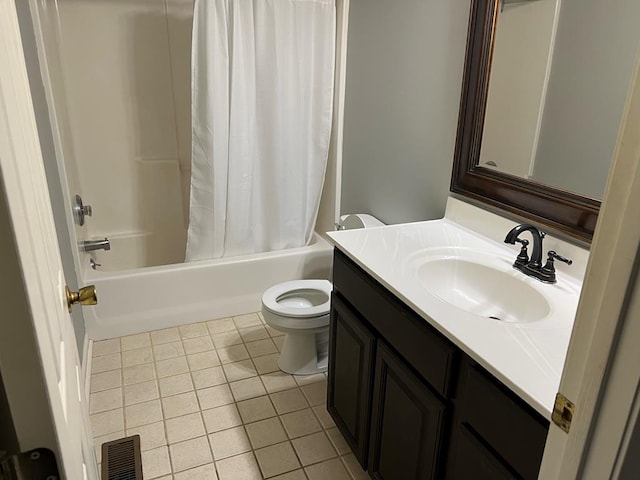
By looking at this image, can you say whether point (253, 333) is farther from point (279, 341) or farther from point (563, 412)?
point (563, 412)

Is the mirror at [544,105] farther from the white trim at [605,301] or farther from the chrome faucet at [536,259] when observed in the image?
the white trim at [605,301]

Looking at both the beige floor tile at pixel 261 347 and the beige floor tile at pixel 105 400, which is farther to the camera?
the beige floor tile at pixel 261 347

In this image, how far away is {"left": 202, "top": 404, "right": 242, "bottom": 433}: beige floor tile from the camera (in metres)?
1.98

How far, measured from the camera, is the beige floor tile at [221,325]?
8.80 feet

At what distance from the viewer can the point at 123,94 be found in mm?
2980

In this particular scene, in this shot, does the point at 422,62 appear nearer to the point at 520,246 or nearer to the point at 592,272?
the point at 520,246

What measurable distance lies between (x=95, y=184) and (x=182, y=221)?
61 cm

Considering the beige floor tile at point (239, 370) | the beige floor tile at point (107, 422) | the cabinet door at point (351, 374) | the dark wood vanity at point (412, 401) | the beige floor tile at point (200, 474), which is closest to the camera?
the dark wood vanity at point (412, 401)

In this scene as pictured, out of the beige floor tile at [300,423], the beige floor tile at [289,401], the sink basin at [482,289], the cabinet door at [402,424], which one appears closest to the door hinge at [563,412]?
the cabinet door at [402,424]

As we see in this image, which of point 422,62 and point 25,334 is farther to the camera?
point 422,62

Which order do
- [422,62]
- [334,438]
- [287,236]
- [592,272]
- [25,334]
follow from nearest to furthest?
[25,334] → [592,272] → [334,438] → [422,62] → [287,236]

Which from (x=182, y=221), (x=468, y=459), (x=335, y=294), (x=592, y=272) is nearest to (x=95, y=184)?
(x=182, y=221)

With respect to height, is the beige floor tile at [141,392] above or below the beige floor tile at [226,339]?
below

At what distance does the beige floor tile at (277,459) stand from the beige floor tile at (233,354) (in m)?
0.63
